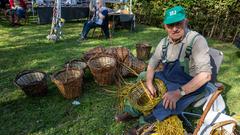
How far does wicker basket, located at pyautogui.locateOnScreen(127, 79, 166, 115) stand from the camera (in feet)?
10.1

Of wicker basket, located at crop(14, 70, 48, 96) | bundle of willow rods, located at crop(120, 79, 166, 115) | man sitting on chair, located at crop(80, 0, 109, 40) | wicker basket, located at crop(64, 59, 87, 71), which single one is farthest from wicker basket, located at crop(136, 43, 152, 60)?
bundle of willow rods, located at crop(120, 79, 166, 115)

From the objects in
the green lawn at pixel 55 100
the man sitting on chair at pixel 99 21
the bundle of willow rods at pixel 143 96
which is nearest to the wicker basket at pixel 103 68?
the green lawn at pixel 55 100

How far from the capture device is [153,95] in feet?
10.3

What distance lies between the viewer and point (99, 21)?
9.09 metres

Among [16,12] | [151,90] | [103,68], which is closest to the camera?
[151,90]

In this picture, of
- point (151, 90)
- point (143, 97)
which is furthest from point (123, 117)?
point (151, 90)

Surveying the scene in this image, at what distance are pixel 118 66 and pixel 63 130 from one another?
6.54 feet

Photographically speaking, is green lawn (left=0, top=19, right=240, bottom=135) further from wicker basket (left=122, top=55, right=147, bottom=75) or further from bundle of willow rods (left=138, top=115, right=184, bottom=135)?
bundle of willow rods (left=138, top=115, right=184, bottom=135)

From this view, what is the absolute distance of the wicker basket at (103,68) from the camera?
16.5 feet

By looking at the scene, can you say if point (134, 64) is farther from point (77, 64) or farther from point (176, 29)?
point (176, 29)

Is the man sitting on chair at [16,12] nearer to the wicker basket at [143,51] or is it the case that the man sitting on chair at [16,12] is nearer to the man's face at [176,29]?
the wicker basket at [143,51]

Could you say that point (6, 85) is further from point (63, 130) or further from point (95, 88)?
point (63, 130)

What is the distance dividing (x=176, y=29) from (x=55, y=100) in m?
2.61

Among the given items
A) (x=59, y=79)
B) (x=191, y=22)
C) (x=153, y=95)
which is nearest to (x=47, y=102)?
(x=59, y=79)
